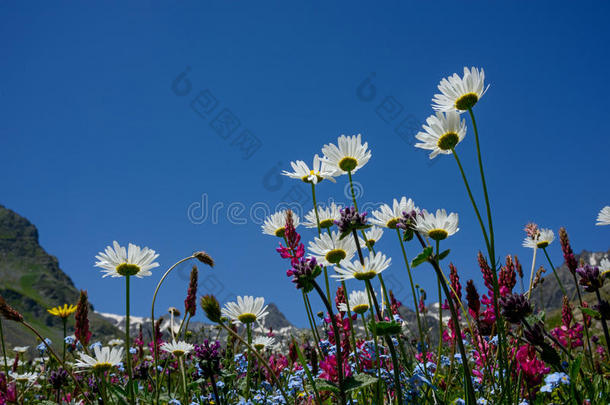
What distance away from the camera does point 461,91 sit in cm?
260

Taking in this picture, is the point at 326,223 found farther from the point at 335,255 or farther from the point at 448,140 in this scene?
the point at 448,140

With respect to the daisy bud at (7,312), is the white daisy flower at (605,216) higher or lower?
higher

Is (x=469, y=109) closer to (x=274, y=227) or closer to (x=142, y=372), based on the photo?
(x=274, y=227)

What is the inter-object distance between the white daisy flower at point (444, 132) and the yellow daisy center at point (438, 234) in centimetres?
58

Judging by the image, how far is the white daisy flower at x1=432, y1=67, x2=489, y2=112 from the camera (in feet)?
8.25

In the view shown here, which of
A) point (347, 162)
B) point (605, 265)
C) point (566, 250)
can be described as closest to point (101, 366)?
point (347, 162)

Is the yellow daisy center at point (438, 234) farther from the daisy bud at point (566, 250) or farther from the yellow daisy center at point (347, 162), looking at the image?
the daisy bud at point (566, 250)

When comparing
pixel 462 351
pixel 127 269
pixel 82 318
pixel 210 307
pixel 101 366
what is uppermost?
pixel 127 269

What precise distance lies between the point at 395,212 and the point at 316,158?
68cm

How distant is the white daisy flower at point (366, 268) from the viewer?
2.26 meters

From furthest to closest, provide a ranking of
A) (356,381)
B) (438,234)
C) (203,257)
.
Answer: (203,257)
(438,234)
(356,381)

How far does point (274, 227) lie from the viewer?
3.47 metres

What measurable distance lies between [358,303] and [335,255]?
0.80 meters

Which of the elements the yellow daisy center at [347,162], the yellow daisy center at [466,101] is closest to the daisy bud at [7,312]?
the yellow daisy center at [347,162]
